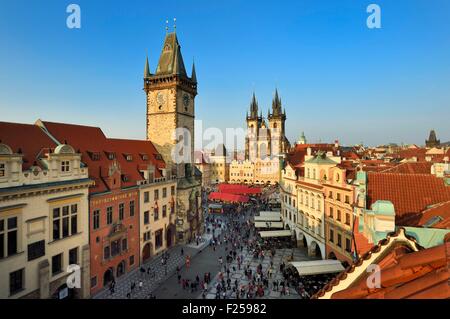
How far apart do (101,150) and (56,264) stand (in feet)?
45.2

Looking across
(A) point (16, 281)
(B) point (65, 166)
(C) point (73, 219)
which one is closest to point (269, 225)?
(C) point (73, 219)

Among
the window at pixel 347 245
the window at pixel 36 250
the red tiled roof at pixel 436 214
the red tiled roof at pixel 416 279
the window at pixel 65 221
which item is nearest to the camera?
the red tiled roof at pixel 416 279

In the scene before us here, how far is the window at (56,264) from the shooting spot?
22844 millimetres

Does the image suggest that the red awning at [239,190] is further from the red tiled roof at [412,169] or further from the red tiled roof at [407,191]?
the red tiled roof at [407,191]

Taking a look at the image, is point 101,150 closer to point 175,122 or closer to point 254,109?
point 175,122

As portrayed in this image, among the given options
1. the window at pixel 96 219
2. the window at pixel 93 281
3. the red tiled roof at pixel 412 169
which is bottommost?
the window at pixel 93 281

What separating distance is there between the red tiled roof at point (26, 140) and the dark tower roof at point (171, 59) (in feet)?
71.4

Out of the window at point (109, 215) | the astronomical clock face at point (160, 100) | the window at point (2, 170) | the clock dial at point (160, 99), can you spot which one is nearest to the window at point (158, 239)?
the window at point (109, 215)

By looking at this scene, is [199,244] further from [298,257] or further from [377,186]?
[377,186]

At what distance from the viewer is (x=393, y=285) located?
5.62m

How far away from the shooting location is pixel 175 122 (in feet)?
136

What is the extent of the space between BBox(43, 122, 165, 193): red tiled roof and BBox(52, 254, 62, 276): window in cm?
643

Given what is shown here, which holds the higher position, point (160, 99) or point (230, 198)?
point (160, 99)

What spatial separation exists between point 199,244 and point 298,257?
14790mm
